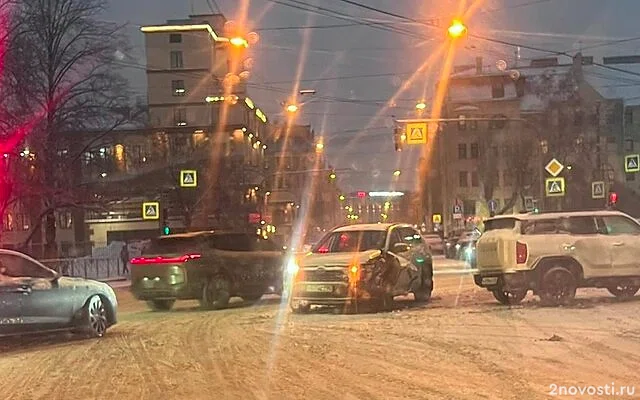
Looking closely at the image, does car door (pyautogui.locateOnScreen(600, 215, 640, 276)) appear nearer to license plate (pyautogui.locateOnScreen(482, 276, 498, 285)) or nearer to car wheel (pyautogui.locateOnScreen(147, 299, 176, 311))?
license plate (pyautogui.locateOnScreen(482, 276, 498, 285))

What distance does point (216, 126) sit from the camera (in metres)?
79.4

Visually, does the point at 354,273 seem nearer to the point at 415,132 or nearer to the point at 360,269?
the point at 360,269

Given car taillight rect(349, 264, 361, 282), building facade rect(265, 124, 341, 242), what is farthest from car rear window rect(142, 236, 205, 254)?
building facade rect(265, 124, 341, 242)

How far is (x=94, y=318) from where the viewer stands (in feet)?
46.4

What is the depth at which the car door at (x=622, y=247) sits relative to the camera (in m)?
16.9

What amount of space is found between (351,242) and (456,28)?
199 inches

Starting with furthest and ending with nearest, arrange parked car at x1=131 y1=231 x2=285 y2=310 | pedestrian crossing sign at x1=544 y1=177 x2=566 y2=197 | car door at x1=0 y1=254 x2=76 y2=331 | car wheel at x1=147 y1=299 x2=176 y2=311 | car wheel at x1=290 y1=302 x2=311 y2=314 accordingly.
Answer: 1. pedestrian crossing sign at x1=544 y1=177 x2=566 y2=197
2. car wheel at x1=147 y1=299 x2=176 y2=311
3. parked car at x1=131 y1=231 x2=285 y2=310
4. car wheel at x1=290 y1=302 x2=311 y2=314
5. car door at x1=0 y1=254 x2=76 y2=331

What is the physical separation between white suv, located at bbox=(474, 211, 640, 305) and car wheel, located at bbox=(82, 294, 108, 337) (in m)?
7.37

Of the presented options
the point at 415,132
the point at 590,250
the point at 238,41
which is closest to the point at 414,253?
the point at 590,250

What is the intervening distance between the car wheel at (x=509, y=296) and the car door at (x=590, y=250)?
4.12 ft

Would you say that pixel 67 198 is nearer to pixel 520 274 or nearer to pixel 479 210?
pixel 520 274

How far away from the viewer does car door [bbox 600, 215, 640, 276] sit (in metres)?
16.9

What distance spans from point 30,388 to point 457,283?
16.9m

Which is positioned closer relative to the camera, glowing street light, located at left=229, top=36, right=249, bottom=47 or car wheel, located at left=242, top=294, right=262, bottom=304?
glowing street light, located at left=229, top=36, right=249, bottom=47
